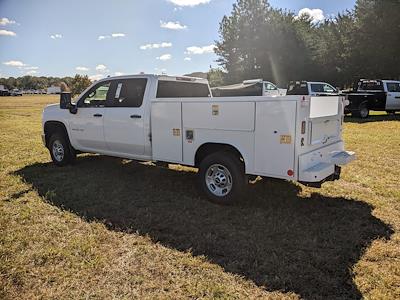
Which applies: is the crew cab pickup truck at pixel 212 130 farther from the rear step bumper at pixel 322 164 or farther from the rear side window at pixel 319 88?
the rear side window at pixel 319 88

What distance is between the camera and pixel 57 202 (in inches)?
218

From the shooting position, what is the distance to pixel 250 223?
4703 millimetres

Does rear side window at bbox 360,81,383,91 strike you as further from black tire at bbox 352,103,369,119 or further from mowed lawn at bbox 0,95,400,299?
mowed lawn at bbox 0,95,400,299

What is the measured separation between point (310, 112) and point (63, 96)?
199 inches

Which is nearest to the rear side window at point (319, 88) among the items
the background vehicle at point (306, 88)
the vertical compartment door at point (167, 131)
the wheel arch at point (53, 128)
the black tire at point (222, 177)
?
the background vehicle at point (306, 88)

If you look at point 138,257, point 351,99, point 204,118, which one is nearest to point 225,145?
point 204,118

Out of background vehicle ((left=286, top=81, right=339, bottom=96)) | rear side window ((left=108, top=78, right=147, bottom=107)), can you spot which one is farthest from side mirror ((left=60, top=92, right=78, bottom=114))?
background vehicle ((left=286, top=81, right=339, bottom=96))

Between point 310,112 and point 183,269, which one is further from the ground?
point 310,112

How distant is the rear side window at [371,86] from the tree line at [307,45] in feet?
42.8

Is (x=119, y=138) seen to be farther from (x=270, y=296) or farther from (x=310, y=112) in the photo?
(x=270, y=296)

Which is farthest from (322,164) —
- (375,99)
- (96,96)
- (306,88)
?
(375,99)

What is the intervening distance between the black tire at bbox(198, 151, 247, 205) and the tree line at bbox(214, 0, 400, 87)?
97.2 feet

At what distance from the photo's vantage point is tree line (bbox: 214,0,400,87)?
30.2 metres

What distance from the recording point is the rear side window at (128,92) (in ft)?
20.6
